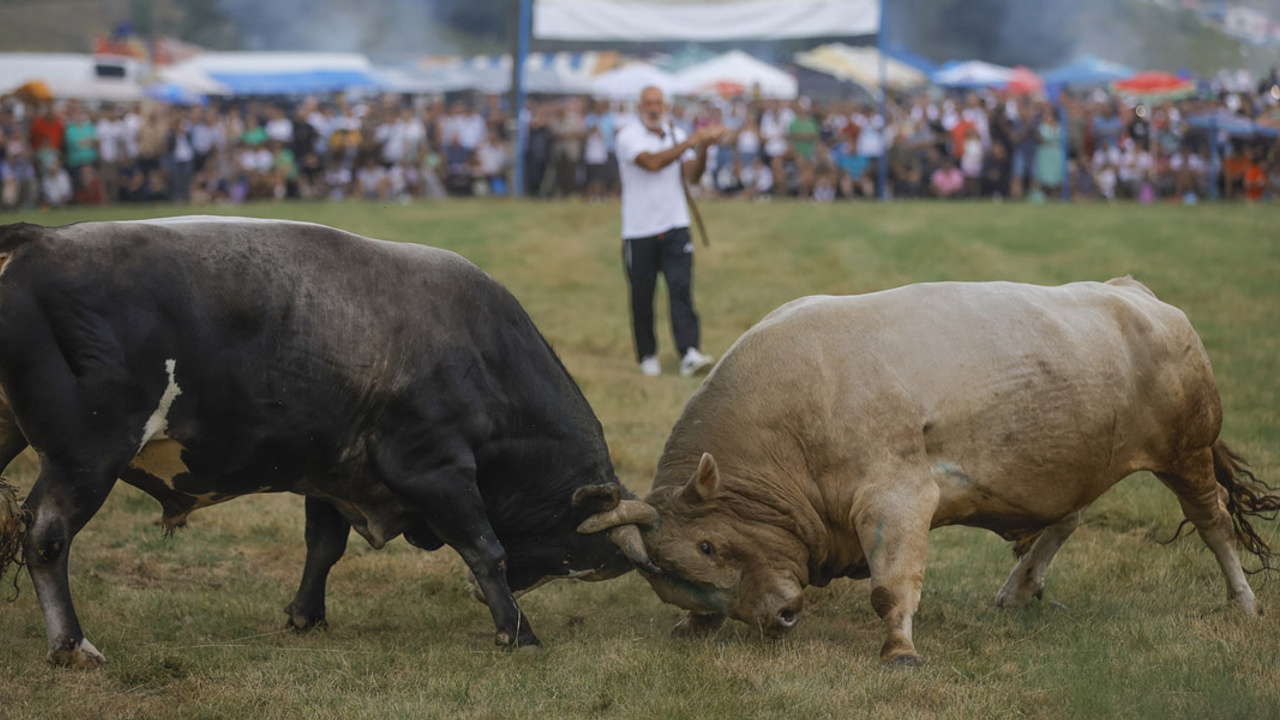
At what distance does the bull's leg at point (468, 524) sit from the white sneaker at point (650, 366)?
6134mm

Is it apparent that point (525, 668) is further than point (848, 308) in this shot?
No

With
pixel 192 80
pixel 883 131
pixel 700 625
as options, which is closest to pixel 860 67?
pixel 883 131

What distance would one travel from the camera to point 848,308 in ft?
18.6

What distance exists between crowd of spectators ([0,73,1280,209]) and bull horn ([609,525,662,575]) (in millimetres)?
21049

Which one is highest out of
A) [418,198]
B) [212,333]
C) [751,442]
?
[212,333]

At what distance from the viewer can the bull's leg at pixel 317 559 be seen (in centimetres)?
591

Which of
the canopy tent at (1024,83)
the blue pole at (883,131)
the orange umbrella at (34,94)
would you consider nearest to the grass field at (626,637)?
the blue pole at (883,131)

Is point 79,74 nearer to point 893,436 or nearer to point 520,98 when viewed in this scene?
point 520,98

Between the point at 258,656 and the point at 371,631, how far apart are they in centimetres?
66

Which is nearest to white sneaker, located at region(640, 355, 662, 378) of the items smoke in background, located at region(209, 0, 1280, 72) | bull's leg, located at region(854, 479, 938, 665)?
bull's leg, located at region(854, 479, 938, 665)

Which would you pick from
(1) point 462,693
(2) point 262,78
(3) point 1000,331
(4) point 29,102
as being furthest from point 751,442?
(2) point 262,78

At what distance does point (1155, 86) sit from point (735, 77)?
33.8 ft

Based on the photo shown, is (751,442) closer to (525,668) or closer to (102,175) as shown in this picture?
(525,668)

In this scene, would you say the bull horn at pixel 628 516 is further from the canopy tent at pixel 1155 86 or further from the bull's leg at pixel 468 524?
the canopy tent at pixel 1155 86
